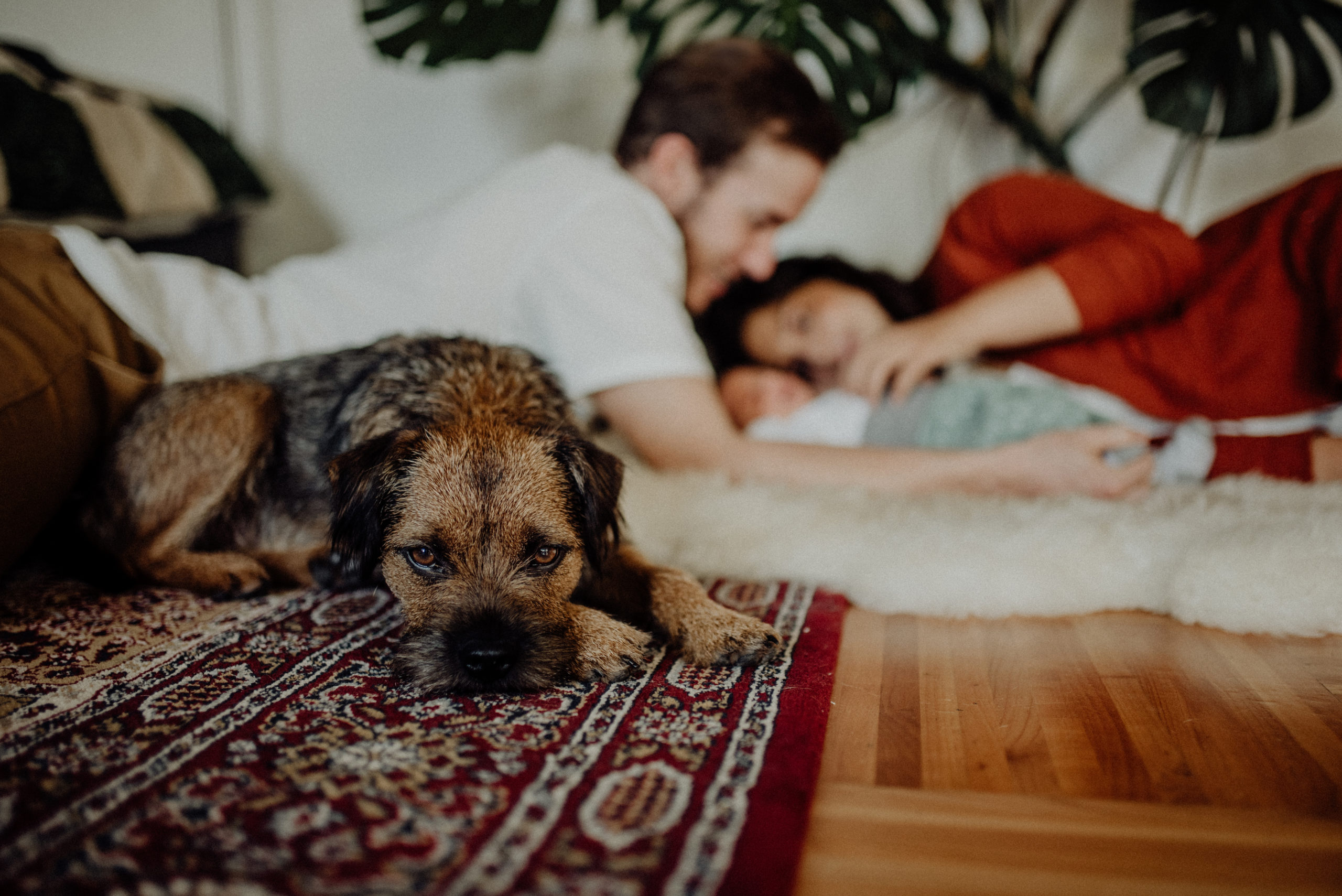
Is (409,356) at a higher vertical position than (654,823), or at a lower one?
higher

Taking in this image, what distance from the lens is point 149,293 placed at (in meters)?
2.24

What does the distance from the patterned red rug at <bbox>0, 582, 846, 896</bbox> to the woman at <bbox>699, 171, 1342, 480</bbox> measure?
1.46m

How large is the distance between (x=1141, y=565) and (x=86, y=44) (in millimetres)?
5075

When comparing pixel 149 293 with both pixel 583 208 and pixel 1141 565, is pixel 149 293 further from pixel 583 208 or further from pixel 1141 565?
pixel 1141 565

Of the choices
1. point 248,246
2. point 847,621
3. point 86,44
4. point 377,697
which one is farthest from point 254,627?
point 86,44

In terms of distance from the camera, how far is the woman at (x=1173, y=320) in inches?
98.1

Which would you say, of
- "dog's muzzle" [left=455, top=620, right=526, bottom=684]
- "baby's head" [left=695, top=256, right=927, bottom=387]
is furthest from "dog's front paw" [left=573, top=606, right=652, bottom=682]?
"baby's head" [left=695, top=256, right=927, bottom=387]

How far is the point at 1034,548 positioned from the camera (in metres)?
1.81

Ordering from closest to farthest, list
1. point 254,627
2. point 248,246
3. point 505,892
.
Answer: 1. point 505,892
2. point 254,627
3. point 248,246

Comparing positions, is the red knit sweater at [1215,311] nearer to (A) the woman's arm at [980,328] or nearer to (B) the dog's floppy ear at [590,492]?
(A) the woman's arm at [980,328]

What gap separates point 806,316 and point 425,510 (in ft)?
6.66

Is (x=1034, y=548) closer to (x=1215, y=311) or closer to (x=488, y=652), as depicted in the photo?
(x=488, y=652)

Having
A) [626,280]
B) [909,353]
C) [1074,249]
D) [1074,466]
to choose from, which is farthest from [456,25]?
[1074,466]

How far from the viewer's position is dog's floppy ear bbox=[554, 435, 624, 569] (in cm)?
151
